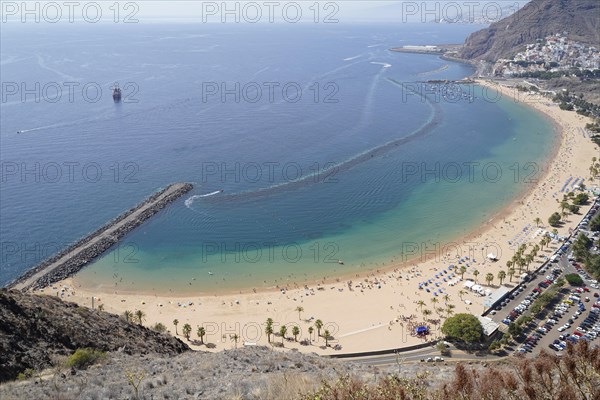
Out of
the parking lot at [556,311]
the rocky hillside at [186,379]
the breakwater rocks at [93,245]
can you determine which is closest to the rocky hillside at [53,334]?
the rocky hillside at [186,379]

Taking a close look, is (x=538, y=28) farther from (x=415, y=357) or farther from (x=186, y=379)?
(x=186, y=379)

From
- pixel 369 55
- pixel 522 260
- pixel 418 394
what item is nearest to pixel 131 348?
pixel 418 394

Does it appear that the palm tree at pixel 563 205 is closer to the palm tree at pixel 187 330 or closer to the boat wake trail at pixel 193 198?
the boat wake trail at pixel 193 198

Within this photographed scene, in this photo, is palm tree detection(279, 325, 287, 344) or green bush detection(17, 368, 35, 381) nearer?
green bush detection(17, 368, 35, 381)

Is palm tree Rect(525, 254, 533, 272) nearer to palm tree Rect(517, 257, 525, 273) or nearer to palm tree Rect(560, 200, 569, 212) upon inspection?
palm tree Rect(517, 257, 525, 273)

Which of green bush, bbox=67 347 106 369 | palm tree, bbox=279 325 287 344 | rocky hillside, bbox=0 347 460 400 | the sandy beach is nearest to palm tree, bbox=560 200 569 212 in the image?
the sandy beach
